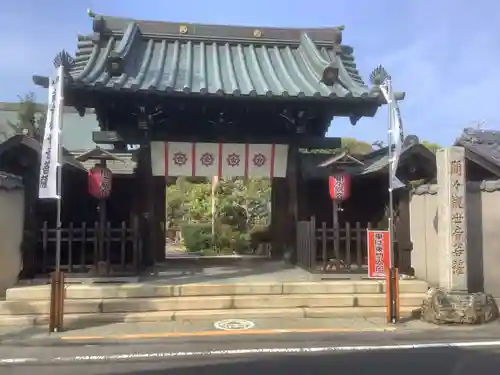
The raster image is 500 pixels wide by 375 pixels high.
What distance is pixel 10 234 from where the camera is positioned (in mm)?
9641

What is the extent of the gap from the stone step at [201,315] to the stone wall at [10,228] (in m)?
1.27

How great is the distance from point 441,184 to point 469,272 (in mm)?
1964

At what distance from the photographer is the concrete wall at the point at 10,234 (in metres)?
9.55

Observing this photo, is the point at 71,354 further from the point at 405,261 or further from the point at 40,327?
the point at 405,261

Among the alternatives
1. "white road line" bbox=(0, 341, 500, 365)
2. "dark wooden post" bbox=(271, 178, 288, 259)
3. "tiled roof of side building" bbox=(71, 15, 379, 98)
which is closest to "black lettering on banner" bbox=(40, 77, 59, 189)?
"tiled roof of side building" bbox=(71, 15, 379, 98)

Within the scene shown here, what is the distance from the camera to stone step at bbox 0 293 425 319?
8.86 m

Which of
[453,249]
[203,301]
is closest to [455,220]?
[453,249]

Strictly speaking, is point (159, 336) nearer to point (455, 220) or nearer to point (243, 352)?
point (243, 352)

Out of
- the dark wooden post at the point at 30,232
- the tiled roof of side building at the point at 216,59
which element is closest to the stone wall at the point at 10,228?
the dark wooden post at the point at 30,232

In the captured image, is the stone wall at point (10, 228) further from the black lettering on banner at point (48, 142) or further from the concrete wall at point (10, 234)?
the black lettering on banner at point (48, 142)

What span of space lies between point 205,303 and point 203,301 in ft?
0.17

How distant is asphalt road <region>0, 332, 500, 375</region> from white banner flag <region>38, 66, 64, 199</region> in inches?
105

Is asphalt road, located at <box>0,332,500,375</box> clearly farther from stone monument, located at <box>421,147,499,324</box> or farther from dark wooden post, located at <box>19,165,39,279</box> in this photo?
dark wooden post, located at <box>19,165,39,279</box>

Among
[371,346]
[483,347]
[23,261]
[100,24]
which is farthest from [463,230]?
[100,24]
